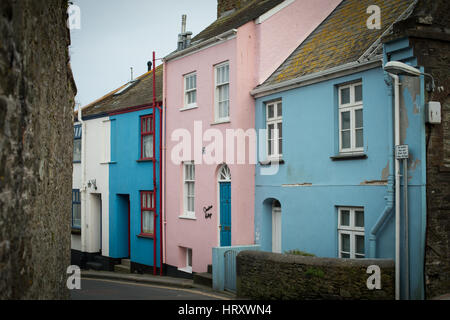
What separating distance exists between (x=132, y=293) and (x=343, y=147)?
7463 mm

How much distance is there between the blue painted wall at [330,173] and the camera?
1104 cm

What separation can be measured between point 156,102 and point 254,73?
556 cm

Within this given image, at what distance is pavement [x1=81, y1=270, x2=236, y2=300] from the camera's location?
14.6 m

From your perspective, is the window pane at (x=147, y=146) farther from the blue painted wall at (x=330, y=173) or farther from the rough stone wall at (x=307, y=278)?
the rough stone wall at (x=307, y=278)

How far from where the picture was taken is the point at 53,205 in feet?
25.1

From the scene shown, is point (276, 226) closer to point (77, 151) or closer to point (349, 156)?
point (349, 156)

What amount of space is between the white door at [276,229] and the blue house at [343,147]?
30mm

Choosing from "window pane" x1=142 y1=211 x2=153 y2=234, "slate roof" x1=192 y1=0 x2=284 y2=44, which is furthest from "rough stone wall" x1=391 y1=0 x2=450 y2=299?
"window pane" x1=142 y1=211 x2=153 y2=234

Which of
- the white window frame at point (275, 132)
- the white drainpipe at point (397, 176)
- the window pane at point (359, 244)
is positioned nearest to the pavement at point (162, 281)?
the window pane at point (359, 244)

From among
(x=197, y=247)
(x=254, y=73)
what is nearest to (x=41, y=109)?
(x=254, y=73)

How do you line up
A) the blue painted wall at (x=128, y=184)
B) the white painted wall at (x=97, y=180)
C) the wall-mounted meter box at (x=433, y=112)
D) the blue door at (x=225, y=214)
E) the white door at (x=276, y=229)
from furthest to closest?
1. the white painted wall at (x=97, y=180)
2. the blue painted wall at (x=128, y=184)
3. the blue door at (x=225, y=214)
4. the white door at (x=276, y=229)
5. the wall-mounted meter box at (x=433, y=112)

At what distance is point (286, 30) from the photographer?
16.8 m

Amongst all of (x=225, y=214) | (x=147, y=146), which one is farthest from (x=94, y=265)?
(x=225, y=214)
